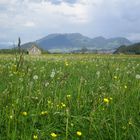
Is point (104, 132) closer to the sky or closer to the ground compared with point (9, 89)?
closer to the ground

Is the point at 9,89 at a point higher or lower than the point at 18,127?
higher

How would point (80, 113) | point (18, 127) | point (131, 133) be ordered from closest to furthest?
point (131, 133), point (18, 127), point (80, 113)

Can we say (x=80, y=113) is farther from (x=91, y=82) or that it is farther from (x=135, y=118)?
(x=91, y=82)

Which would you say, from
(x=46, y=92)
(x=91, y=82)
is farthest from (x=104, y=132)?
(x=91, y=82)

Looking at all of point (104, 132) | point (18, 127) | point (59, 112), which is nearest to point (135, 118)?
point (104, 132)

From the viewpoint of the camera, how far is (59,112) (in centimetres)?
526

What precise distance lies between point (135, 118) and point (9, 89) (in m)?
1.88

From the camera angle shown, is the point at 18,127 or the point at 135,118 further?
the point at 135,118

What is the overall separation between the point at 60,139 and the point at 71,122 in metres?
0.55

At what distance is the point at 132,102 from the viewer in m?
6.10

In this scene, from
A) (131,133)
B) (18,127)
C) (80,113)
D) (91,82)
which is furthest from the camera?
(91,82)

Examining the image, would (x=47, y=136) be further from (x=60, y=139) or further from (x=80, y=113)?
(x=80, y=113)

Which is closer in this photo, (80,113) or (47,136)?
(47,136)

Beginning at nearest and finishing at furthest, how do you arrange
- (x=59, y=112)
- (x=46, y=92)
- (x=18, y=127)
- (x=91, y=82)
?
(x=18, y=127)
(x=59, y=112)
(x=46, y=92)
(x=91, y=82)
